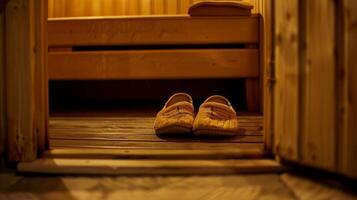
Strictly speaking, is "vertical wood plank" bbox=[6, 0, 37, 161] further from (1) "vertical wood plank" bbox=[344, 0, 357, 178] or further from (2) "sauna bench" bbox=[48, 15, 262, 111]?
(2) "sauna bench" bbox=[48, 15, 262, 111]

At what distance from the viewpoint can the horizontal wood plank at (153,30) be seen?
2.23 m

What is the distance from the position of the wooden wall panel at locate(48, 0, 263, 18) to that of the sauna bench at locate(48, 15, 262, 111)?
2.57 ft

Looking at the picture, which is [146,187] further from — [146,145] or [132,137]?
[132,137]

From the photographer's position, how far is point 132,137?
1499 millimetres

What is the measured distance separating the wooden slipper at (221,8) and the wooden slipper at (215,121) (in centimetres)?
80

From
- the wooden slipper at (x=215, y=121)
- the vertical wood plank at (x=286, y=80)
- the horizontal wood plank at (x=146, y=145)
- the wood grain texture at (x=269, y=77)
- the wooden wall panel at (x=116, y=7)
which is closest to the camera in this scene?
the vertical wood plank at (x=286, y=80)

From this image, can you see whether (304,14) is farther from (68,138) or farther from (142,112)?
(142,112)

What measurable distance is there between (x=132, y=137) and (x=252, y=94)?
105cm

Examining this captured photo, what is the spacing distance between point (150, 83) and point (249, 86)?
88 centimetres

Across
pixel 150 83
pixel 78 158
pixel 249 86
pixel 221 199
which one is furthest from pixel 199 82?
pixel 221 199

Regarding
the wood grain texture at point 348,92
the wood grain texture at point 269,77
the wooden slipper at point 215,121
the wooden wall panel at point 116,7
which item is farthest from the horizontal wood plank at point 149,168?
the wooden wall panel at point 116,7

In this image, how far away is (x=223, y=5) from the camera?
2.23 m

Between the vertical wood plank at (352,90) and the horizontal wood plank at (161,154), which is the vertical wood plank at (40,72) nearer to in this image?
the horizontal wood plank at (161,154)

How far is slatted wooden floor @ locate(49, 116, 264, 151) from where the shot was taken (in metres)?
1.32
